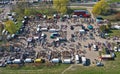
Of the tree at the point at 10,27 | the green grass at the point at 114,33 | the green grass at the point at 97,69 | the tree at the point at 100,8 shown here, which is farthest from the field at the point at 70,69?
the tree at the point at 100,8

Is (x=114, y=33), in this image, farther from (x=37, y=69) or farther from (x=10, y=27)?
(x=10, y=27)

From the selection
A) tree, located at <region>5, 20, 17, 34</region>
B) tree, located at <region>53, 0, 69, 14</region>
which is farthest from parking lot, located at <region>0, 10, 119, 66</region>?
tree, located at <region>53, 0, 69, 14</region>

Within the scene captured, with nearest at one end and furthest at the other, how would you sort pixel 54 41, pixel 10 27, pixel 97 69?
pixel 97 69
pixel 54 41
pixel 10 27

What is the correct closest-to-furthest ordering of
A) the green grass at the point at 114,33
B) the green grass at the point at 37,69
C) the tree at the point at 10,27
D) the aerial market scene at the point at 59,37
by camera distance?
the green grass at the point at 37,69
the aerial market scene at the point at 59,37
the green grass at the point at 114,33
the tree at the point at 10,27

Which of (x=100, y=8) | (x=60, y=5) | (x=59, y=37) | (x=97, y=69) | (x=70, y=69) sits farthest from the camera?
(x=60, y=5)

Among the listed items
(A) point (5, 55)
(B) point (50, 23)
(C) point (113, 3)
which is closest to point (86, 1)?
(C) point (113, 3)

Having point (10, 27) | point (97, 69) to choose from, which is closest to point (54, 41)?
point (10, 27)

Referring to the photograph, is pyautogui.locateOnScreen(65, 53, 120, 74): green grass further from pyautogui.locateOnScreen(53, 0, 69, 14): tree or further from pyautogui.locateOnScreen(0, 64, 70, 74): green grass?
pyautogui.locateOnScreen(53, 0, 69, 14): tree

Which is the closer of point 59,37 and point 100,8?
point 59,37

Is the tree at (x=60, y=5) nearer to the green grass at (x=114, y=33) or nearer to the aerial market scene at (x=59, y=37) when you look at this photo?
the aerial market scene at (x=59, y=37)

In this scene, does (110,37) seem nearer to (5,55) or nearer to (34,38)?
(34,38)
